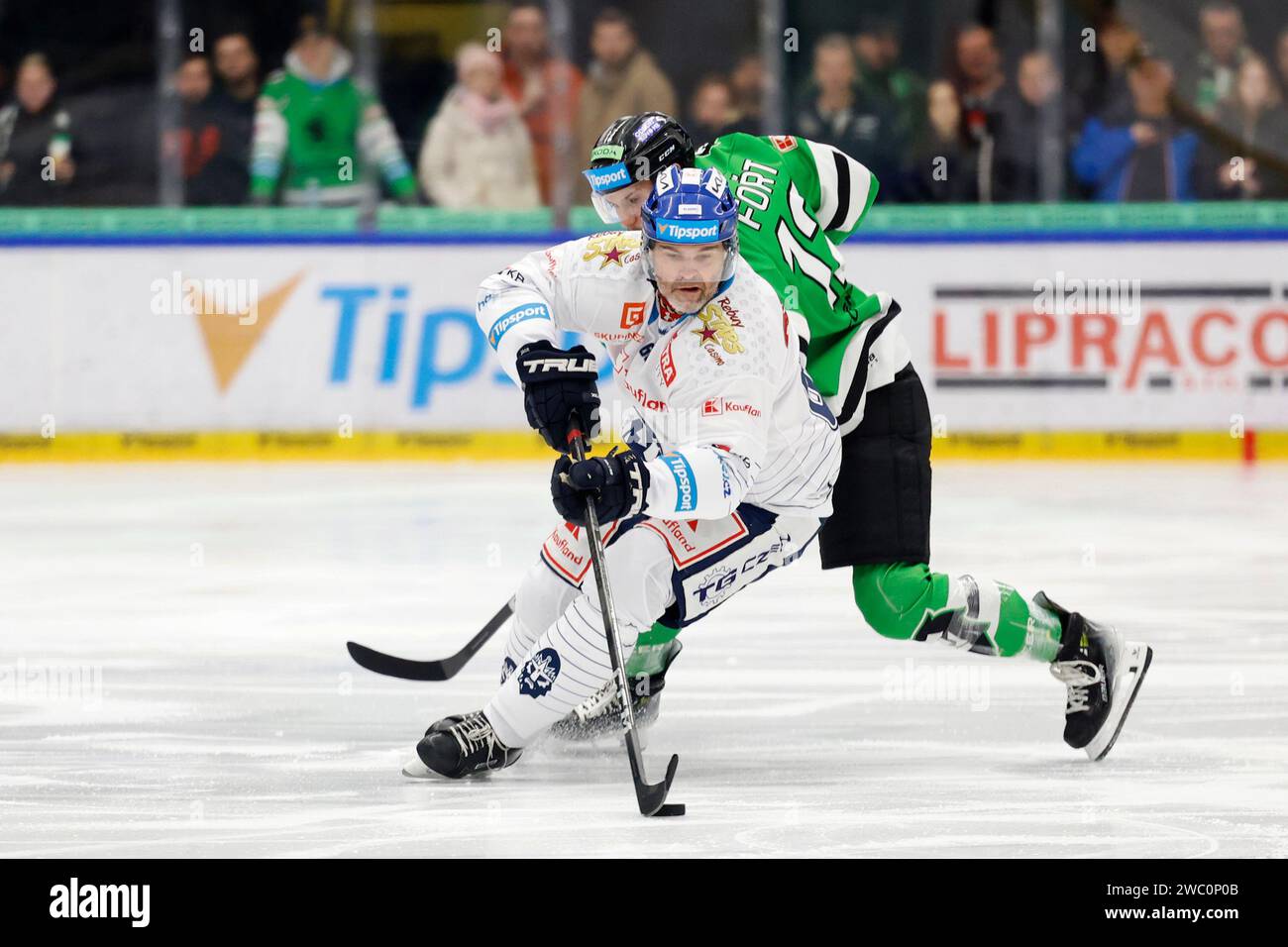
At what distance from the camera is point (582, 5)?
10289mm

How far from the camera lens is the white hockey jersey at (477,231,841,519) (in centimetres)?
383

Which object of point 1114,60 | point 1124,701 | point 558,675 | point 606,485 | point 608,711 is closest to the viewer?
point 606,485

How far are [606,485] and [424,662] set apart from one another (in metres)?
1.47

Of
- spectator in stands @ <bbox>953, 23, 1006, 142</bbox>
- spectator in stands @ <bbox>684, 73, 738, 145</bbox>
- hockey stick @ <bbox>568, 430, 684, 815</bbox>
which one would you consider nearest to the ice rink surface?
hockey stick @ <bbox>568, 430, 684, 815</bbox>

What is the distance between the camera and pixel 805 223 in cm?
452

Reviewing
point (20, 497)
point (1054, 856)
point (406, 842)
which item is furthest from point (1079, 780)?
point (20, 497)

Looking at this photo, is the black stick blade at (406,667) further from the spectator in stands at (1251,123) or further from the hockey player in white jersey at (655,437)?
the spectator in stands at (1251,123)

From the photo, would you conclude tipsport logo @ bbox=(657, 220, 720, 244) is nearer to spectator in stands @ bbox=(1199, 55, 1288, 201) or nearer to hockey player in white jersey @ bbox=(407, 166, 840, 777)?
hockey player in white jersey @ bbox=(407, 166, 840, 777)

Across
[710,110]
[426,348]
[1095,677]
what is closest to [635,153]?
[1095,677]

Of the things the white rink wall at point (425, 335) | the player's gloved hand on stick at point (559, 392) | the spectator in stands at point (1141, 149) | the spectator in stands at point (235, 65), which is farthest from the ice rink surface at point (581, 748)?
the spectator in stands at point (235, 65)

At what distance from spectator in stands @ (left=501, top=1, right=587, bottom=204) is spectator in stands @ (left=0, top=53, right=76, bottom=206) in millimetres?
2144

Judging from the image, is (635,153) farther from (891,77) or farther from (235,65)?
(235,65)

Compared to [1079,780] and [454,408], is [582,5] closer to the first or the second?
[454,408]

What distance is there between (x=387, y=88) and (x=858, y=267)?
240 cm
